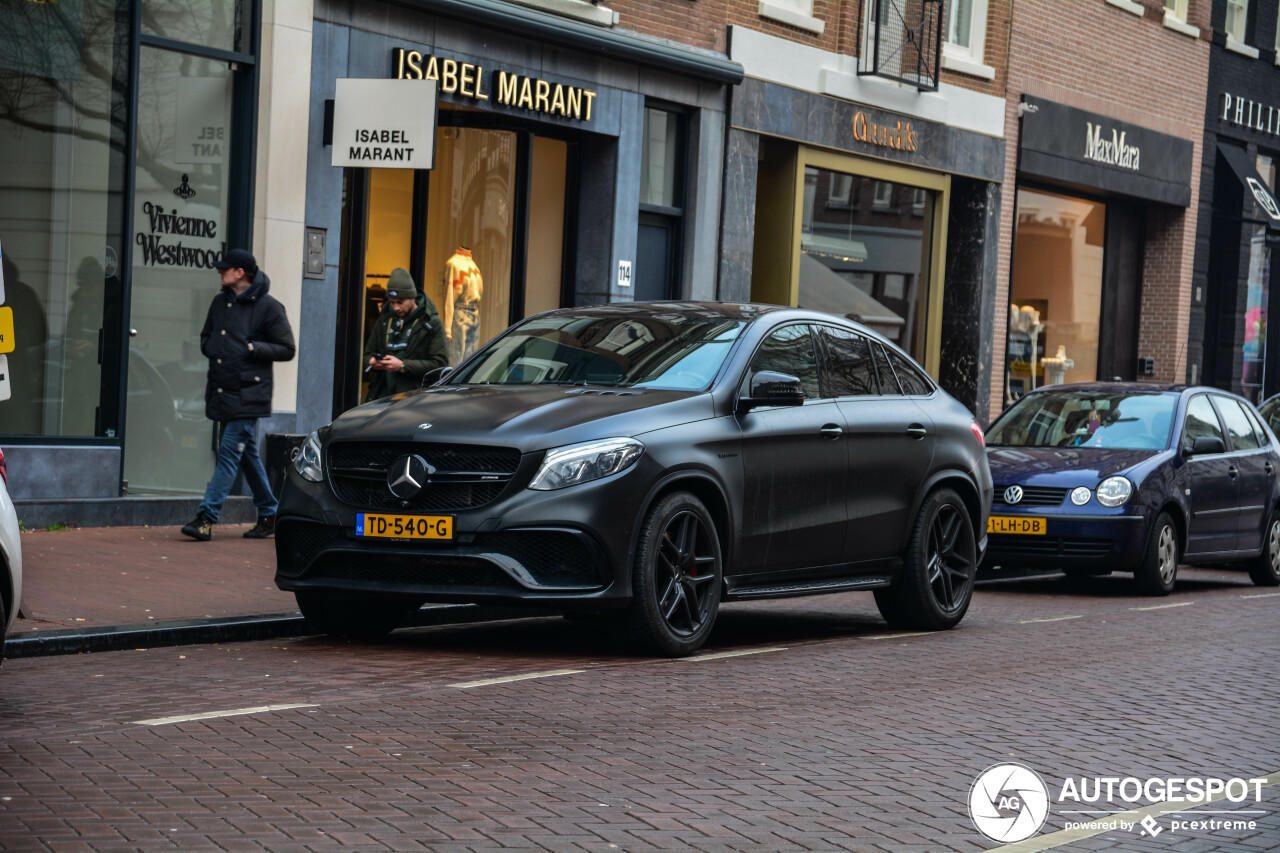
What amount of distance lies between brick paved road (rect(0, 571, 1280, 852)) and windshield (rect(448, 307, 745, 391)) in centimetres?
134

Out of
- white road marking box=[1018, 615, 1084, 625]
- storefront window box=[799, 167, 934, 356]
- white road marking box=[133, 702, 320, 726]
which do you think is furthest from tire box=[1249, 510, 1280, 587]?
white road marking box=[133, 702, 320, 726]

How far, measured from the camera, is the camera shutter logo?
18.0 feet

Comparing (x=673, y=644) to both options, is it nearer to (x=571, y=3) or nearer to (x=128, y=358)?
(x=128, y=358)

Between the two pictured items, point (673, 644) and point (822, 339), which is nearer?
point (673, 644)

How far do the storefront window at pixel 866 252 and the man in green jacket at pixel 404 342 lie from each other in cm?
894

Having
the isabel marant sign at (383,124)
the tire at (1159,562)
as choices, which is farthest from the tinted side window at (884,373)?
the isabel marant sign at (383,124)

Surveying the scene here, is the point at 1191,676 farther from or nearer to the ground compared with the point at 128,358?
nearer to the ground

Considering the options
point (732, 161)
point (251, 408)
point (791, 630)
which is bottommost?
point (791, 630)

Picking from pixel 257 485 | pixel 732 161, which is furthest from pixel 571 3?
pixel 257 485

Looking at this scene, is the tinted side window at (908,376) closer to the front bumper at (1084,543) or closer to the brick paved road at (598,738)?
the brick paved road at (598,738)

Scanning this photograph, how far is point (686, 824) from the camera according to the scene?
5.34 m

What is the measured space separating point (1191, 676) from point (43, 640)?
537cm

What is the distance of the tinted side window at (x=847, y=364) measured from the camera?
33.2 feet

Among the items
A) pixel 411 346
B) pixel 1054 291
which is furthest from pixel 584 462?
pixel 1054 291
